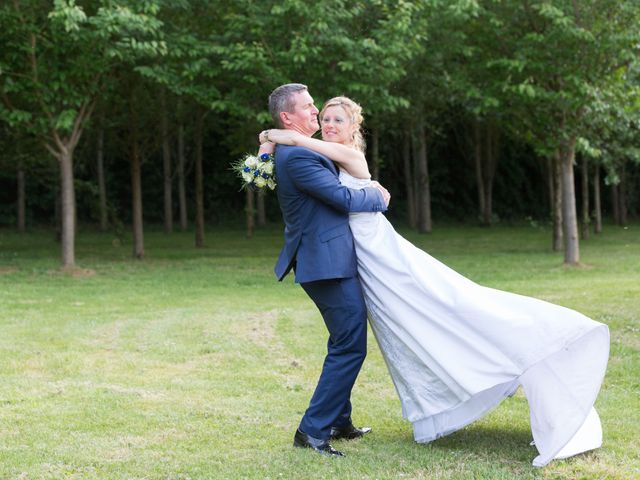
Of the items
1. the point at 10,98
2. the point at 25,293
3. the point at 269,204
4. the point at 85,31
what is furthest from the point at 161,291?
the point at 269,204

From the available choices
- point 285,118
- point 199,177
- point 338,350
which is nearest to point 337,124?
point 285,118

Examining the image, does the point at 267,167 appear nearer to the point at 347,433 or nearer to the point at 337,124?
the point at 337,124

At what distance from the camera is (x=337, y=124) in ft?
18.0

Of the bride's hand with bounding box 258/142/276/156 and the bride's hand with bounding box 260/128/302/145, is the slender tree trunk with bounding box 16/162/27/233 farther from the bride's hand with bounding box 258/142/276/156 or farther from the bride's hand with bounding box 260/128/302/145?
the bride's hand with bounding box 260/128/302/145

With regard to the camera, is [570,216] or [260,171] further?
[570,216]

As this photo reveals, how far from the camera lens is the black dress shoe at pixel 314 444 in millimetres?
5376

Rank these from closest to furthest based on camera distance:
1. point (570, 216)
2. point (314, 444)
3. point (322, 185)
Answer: point (322, 185) < point (314, 444) < point (570, 216)

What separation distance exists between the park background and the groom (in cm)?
34

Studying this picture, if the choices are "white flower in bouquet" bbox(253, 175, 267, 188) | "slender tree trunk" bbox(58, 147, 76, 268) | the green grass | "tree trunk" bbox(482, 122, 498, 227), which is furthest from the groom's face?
"tree trunk" bbox(482, 122, 498, 227)

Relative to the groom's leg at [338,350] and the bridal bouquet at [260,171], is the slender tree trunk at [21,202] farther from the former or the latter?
the groom's leg at [338,350]

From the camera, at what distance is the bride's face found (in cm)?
550

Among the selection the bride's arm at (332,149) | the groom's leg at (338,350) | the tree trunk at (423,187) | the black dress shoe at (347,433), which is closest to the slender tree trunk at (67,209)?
the black dress shoe at (347,433)

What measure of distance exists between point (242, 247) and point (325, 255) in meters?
20.6

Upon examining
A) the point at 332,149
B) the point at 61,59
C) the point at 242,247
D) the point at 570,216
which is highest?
the point at 61,59
